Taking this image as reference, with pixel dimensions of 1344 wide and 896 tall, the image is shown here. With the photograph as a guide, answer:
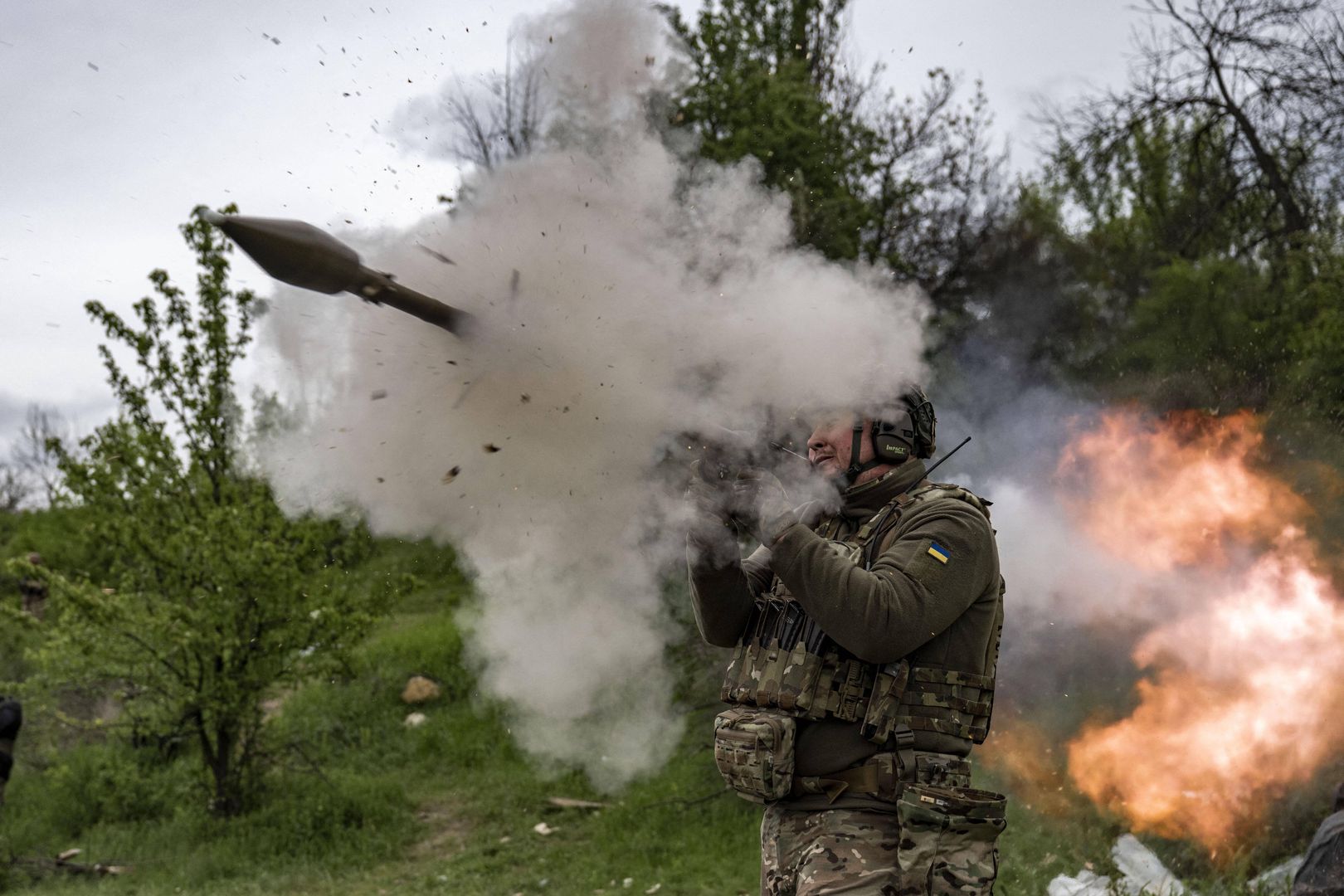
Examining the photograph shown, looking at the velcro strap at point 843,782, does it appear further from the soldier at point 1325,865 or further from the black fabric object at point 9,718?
the black fabric object at point 9,718

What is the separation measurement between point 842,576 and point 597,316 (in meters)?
1.21

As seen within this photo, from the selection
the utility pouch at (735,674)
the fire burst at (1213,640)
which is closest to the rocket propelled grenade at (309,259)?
the utility pouch at (735,674)

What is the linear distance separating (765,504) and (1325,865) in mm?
2877

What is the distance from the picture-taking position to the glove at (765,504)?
10.2ft

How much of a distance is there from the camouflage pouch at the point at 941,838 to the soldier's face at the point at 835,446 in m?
0.98

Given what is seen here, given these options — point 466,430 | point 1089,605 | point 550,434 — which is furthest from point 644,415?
point 1089,605

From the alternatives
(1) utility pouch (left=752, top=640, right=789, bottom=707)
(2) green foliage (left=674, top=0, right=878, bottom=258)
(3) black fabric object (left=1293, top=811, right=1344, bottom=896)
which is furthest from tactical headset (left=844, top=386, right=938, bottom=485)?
(2) green foliage (left=674, top=0, right=878, bottom=258)

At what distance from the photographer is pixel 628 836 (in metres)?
8.46

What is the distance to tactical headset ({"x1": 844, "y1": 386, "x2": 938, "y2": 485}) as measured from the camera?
3439mm

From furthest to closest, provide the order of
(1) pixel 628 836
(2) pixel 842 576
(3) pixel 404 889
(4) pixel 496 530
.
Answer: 1. (1) pixel 628 836
2. (3) pixel 404 889
3. (4) pixel 496 530
4. (2) pixel 842 576

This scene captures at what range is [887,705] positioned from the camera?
3.08m

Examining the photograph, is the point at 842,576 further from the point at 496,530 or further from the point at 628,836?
the point at 628,836

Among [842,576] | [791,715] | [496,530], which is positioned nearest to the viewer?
[842,576]

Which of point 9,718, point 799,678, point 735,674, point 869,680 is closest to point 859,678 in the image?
point 869,680
